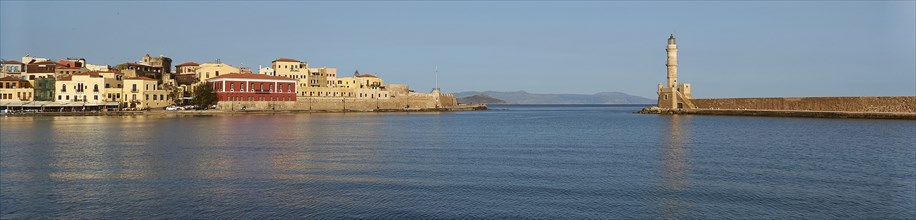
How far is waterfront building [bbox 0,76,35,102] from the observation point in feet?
212

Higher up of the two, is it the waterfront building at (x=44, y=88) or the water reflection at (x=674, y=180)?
the waterfront building at (x=44, y=88)

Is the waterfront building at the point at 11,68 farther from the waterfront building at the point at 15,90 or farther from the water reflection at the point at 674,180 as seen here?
the water reflection at the point at 674,180

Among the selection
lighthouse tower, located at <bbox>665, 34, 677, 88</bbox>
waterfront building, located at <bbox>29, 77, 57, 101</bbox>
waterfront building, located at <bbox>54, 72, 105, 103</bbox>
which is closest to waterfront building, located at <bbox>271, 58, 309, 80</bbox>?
waterfront building, located at <bbox>54, 72, 105, 103</bbox>

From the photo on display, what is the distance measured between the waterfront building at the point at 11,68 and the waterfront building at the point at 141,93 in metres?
15.1

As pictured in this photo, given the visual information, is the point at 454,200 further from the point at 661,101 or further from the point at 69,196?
the point at 661,101

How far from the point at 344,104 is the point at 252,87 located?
1431 centimetres

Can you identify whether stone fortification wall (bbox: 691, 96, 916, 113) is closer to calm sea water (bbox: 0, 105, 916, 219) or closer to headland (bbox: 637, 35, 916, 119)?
headland (bbox: 637, 35, 916, 119)

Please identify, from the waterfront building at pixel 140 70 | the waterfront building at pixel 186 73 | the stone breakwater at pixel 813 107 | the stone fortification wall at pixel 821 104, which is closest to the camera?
the stone breakwater at pixel 813 107

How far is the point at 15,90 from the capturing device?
214ft

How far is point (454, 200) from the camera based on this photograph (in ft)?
44.9

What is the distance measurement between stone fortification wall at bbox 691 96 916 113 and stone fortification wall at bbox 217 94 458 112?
131 ft

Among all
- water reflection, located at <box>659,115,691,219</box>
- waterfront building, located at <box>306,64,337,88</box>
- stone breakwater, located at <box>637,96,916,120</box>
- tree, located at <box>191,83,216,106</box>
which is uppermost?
waterfront building, located at <box>306,64,337,88</box>

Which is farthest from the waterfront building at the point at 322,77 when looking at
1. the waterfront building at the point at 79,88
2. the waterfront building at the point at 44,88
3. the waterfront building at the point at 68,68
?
the waterfront building at the point at 44,88

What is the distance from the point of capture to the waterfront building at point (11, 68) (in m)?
73.3
